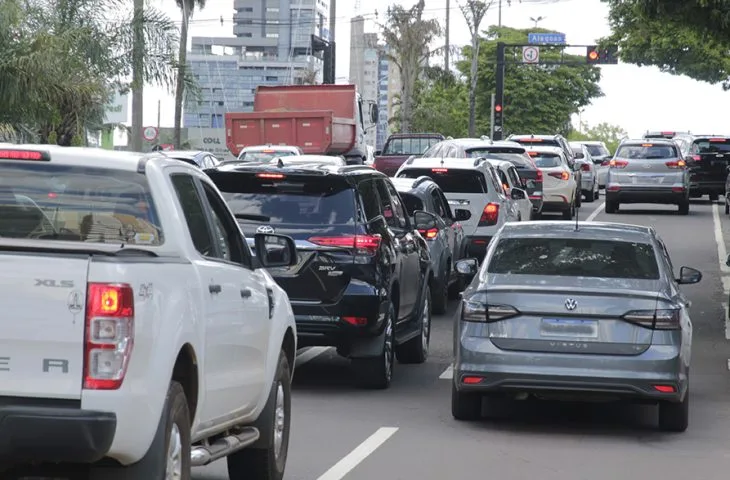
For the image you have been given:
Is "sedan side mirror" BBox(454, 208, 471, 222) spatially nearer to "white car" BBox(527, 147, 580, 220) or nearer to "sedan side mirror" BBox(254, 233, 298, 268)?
"sedan side mirror" BBox(254, 233, 298, 268)

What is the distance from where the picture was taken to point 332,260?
12.6m

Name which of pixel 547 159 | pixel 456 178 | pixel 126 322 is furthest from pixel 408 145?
pixel 126 322

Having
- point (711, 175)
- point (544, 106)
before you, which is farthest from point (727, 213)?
point (544, 106)

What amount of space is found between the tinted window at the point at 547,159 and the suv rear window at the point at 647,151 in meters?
1.53

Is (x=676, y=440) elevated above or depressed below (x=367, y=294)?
below

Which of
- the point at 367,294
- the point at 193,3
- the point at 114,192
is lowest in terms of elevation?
the point at 367,294

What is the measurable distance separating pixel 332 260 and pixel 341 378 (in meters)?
1.90

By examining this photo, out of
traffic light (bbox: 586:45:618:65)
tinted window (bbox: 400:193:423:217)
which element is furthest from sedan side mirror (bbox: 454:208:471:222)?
traffic light (bbox: 586:45:618:65)

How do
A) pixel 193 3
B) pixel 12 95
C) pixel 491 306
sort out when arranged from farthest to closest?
pixel 193 3
pixel 12 95
pixel 491 306

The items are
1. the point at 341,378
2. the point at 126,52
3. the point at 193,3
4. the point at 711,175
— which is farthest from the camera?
the point at 193,3

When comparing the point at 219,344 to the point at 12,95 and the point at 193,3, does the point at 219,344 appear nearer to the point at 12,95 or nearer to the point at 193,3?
the point at 12,95

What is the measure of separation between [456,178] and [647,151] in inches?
617

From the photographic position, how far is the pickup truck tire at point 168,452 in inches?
247

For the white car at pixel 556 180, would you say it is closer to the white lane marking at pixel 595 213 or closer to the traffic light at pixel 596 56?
the white lane marking at pixel 595 213
